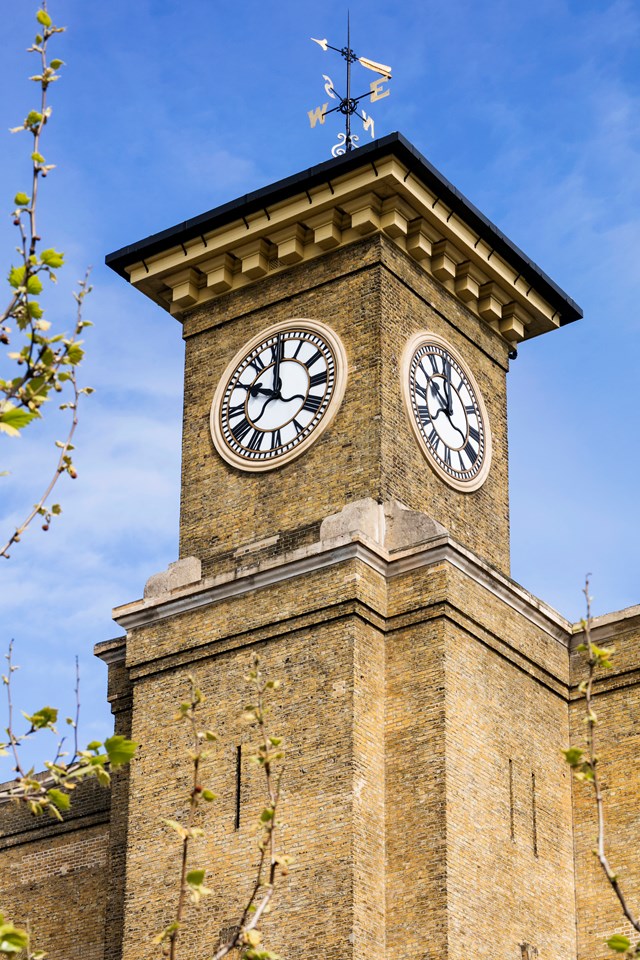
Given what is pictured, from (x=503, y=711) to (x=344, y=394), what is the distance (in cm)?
545

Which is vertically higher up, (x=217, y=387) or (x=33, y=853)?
(x=217, y=387)

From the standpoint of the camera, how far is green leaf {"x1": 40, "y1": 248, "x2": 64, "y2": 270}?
33.7 ft

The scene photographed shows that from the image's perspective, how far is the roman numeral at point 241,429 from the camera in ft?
91.1

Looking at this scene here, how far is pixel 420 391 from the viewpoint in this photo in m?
27.7

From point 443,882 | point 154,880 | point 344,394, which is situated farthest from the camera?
point 344,394

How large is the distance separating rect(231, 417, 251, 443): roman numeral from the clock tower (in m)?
0.08

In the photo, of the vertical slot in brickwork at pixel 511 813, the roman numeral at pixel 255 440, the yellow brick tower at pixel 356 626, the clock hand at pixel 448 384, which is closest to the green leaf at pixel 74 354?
the yellow brick tower at pixel 356 626

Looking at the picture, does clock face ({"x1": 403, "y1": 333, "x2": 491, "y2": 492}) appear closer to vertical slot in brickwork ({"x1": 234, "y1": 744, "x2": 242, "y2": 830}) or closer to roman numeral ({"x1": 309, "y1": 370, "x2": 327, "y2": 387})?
roman numeral ({"x1": 309, "y1": 370, "x2": 327, "y2": 387})

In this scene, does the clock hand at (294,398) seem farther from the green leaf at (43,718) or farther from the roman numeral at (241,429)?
the green leaf at (43,718)

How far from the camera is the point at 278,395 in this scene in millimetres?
27781

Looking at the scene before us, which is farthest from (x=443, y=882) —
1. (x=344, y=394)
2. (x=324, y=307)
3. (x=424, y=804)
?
(x=324, y=307)

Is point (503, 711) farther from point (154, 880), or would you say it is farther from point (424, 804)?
point (154, 880)

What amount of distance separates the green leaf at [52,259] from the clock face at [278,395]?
1647cm

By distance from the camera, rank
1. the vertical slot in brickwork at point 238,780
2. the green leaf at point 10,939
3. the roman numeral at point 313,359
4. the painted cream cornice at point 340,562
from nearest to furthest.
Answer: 1. the green leaf at point 10,939
2. the vertical slot in brickwork at point 238,780
3. the painted cream cornice at point 340,562
4. the roman numeral at point 313,359
